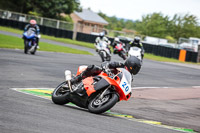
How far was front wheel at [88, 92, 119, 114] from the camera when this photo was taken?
23.4ft

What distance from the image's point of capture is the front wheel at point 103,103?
23.4 feet

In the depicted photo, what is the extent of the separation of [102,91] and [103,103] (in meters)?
0.23

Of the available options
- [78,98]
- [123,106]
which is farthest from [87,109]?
[123,106]

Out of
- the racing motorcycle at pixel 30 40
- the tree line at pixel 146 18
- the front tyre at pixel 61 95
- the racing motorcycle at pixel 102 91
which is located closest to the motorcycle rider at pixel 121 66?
the racing motorcycle at pixel 102 91

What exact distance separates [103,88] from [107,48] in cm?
1607

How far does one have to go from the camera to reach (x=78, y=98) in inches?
302

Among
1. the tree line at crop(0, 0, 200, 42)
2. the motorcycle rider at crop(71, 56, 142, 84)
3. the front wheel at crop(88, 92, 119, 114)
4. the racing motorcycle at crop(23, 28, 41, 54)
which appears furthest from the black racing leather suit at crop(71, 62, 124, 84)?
the tree line at crop(0, 0, 200, 42)

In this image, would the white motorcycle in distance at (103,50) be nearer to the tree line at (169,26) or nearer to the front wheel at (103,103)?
the front wheel at (103,103)

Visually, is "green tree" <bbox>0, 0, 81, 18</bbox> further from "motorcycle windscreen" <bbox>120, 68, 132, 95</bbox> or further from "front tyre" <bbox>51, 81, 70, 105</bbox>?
"motorcycle windscreen" <bbox>120, 68, 132, 95</bbox>

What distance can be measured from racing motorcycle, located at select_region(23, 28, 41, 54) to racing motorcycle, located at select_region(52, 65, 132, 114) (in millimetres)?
13357

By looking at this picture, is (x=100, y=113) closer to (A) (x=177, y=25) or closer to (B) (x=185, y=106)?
(B) (x=185, y=106)

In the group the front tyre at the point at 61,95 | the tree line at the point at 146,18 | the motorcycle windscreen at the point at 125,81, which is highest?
the tree line at the point at 146,18

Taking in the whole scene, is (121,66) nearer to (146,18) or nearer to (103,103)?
(103,103)

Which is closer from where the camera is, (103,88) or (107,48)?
(103,88)
